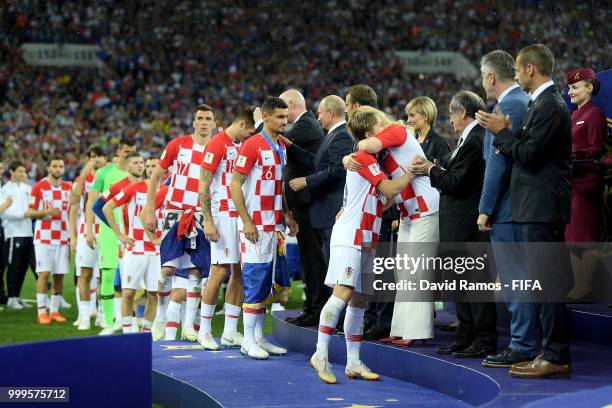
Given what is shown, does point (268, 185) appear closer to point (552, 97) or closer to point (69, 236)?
point (552, 97)

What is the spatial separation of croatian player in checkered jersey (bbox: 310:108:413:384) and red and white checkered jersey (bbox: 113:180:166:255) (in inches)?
148

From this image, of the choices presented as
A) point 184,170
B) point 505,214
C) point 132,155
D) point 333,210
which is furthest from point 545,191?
point 132,155

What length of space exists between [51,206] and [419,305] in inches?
280

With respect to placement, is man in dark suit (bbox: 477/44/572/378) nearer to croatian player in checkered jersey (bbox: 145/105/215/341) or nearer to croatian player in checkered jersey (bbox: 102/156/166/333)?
croatian player in checkered jersey (bbox: 145/105/215/341)

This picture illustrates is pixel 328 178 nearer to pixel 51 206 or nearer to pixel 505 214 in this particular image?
pixel 505 214

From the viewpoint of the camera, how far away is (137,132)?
28.3m

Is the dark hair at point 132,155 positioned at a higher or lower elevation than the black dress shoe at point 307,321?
higher

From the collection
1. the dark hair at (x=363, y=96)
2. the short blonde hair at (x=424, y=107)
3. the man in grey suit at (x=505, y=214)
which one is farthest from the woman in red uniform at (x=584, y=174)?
the man in grey suit at (x=505, y=214)

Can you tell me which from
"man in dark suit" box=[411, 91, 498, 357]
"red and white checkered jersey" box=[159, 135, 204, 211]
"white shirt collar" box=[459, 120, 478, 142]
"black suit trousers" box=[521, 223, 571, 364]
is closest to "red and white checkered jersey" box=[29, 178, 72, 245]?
"red and white checkered jersey" box=[159, 135, 204, 211]

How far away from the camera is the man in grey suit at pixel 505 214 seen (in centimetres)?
615

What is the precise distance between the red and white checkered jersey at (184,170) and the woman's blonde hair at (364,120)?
2.32m

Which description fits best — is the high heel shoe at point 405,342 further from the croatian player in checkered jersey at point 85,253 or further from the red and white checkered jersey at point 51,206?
the red and white checkered jersey at point 51,206

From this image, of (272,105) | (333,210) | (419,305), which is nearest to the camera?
(419,305)

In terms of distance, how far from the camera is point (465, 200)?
6.91m
